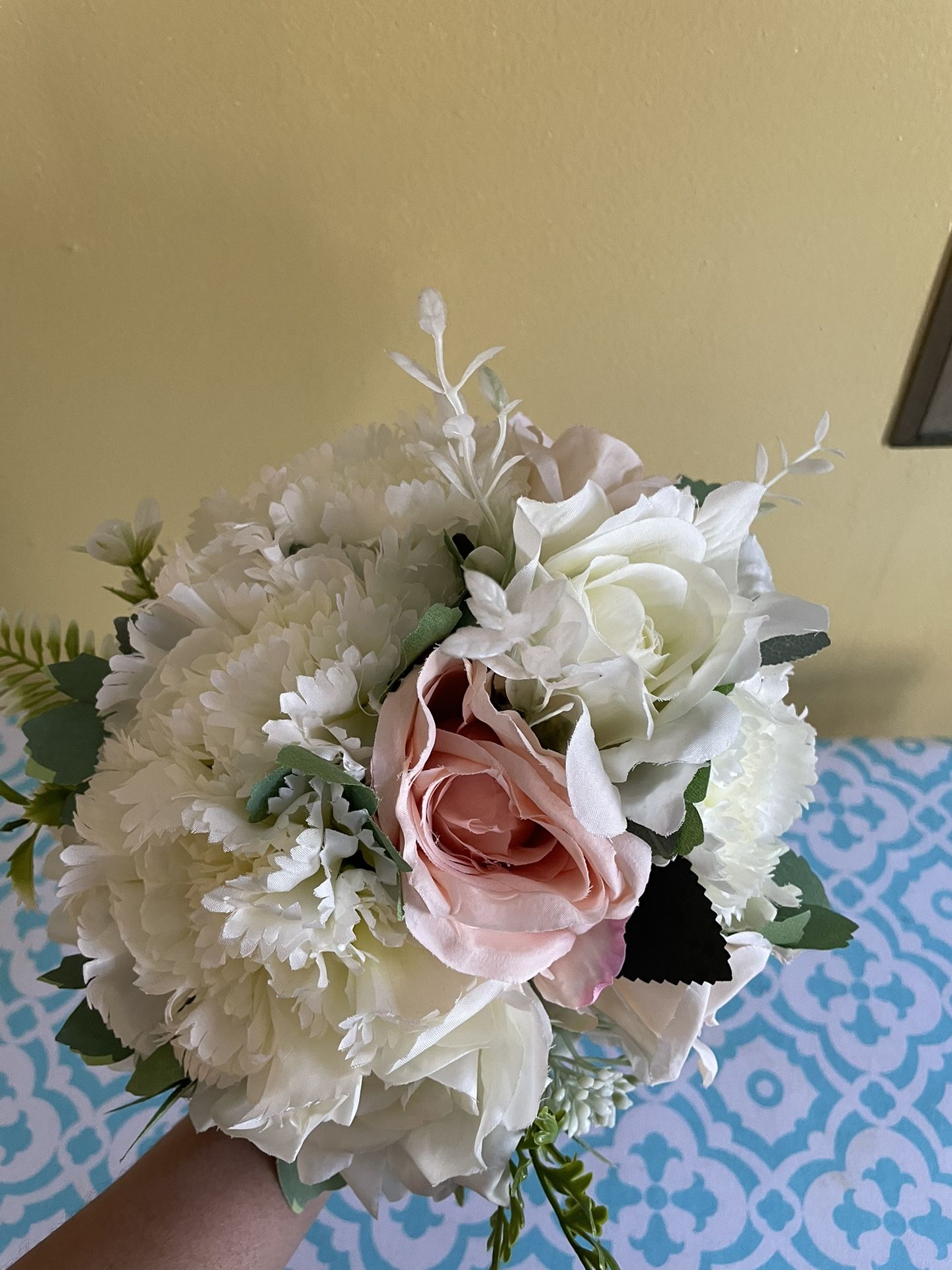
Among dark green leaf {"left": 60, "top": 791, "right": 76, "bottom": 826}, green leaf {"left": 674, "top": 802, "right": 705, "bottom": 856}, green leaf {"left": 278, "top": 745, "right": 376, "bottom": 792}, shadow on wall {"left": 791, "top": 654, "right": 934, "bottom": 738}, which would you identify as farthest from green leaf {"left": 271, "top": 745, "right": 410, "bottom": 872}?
shadow on wall {"left": 791, "top": 654, "right": 934, "bottom": 738}

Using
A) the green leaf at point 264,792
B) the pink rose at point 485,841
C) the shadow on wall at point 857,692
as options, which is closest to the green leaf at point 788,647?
the pink rose at point 485,841

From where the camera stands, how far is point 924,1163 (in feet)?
2.14

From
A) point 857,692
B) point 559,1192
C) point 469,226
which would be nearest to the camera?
point 559,1192

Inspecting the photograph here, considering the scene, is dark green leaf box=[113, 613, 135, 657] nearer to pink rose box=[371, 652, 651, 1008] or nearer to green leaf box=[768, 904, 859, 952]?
pink rose box=[371, 652, 651, 1008]

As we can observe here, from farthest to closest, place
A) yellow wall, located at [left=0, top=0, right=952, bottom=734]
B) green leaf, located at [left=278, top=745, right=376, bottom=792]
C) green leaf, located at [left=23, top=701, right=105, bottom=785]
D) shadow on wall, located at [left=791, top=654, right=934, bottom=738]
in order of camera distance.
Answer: shadow on wall, located at [left=791, top=654, right=934, bottom=738] → yellow wall, located at [left=0, top=0, right=952, bottom=734] → green leaf, located at [left=23, top=701, right=105, bottom=785] → green leaf, located at [left=278, top=745, right=376, bottom=792]

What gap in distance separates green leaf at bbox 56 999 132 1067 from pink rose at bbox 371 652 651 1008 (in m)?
0.23

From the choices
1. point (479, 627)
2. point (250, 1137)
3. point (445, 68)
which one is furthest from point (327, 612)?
point (445, 68)

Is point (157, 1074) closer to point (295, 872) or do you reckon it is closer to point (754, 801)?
point (295, 872)

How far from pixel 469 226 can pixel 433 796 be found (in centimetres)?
46

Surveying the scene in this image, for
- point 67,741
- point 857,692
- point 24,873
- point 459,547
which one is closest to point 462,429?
point 459,547

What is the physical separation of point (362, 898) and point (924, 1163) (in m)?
0.56

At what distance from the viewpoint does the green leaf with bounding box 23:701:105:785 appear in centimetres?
46

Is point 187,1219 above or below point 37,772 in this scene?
below

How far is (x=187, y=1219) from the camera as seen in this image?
19.2 inches
